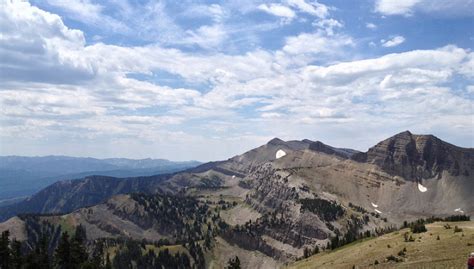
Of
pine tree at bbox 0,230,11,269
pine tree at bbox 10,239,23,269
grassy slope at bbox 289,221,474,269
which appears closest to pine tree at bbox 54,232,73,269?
pine tree at bbox 10,239,23,269

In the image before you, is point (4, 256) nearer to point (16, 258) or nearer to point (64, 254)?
point (16, 258)

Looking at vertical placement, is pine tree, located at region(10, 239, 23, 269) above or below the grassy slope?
below

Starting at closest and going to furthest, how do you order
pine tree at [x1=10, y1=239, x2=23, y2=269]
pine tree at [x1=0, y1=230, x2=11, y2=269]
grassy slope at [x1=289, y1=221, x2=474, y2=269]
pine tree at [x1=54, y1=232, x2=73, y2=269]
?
grassy slope at [x1=289, y1=221, x2=474, y2=269], pine tree at [x1=54, y1=232, x2=73, y2=269], pine tree at [x1=0, y1=230, x2=11, y2=269], pine tree at [x1=10, y1=239, x2=23, y2=269]

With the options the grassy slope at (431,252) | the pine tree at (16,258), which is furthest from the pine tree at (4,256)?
the grassy slope at (431,252)

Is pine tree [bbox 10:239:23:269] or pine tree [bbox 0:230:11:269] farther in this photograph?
pine tree [bbox 10:239:23:269]

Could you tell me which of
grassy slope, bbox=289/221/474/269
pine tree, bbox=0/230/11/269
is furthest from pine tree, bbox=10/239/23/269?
grassy slope, bbox=289/221/474/269

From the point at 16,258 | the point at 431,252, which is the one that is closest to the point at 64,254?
the point at 16,258

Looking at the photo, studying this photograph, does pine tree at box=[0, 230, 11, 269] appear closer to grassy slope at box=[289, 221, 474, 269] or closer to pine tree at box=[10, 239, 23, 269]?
pine tree at box=[10, 239, 23, 269]

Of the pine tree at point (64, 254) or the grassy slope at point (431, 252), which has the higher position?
the grassy slope at point (431, 252)

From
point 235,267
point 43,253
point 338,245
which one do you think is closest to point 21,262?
point 43,253

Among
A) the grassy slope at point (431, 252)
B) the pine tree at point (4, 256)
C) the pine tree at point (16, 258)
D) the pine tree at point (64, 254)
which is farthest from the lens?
the pine tree at point (16, 258)

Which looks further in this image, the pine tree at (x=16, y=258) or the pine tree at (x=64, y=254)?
the pine tree at (x=16, y=258)

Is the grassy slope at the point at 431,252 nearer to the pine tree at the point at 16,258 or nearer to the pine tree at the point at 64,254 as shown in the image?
the pine tree at the point at 64,254

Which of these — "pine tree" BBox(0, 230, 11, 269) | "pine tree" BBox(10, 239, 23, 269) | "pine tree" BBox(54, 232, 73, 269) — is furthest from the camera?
"pine tree" BBox(10, 239, 23, 269)
